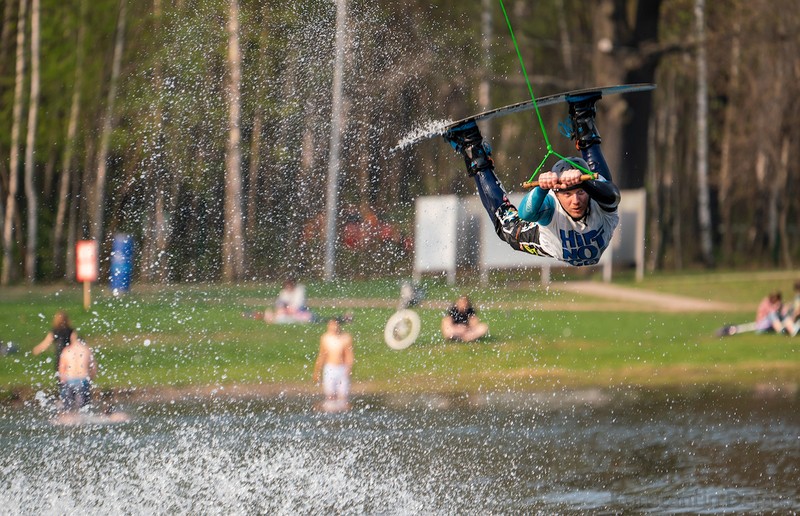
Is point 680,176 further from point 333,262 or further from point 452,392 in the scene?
point 452,392

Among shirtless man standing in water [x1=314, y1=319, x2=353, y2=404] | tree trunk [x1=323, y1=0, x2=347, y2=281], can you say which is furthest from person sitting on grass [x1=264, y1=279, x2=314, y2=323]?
shirtless man standing in water [x1=314, y1=319, x2=353, y2=404]

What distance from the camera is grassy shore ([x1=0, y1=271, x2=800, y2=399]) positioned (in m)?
17.8

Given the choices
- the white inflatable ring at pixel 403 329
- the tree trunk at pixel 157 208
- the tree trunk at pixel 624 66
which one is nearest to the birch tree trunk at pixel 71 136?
the tree trunk at pixel 157 208

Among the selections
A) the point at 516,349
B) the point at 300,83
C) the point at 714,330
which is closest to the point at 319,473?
the point at 516,349

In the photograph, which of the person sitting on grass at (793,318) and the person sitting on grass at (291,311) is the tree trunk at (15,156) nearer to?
the person sitting on grass at (291,311)

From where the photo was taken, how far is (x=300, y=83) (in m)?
26.0

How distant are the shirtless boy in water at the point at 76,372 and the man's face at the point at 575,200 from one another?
24.0 feet

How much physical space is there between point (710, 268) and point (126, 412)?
21.8 meters

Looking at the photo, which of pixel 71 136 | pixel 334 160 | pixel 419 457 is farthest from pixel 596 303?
pixel 419 457

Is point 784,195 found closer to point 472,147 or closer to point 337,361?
point 337,361

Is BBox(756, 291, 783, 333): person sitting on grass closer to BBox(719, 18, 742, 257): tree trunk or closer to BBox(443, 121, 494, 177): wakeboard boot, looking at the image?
BBox(443, 121, 494, 177): wakeboard boot

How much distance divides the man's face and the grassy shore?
871 cm

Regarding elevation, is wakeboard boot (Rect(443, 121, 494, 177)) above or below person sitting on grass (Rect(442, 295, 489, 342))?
above

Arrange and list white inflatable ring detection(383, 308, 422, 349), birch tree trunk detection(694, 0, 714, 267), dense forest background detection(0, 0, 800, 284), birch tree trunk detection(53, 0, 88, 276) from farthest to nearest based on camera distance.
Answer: birch tree trunk detection(694, 0, 714, 267) < birch tree trunk detection(53, 0, 88, 276) < dense forest background detection(0, 0, 800, 284) < white inflatable ring detection(383, 308, 422, 349)
